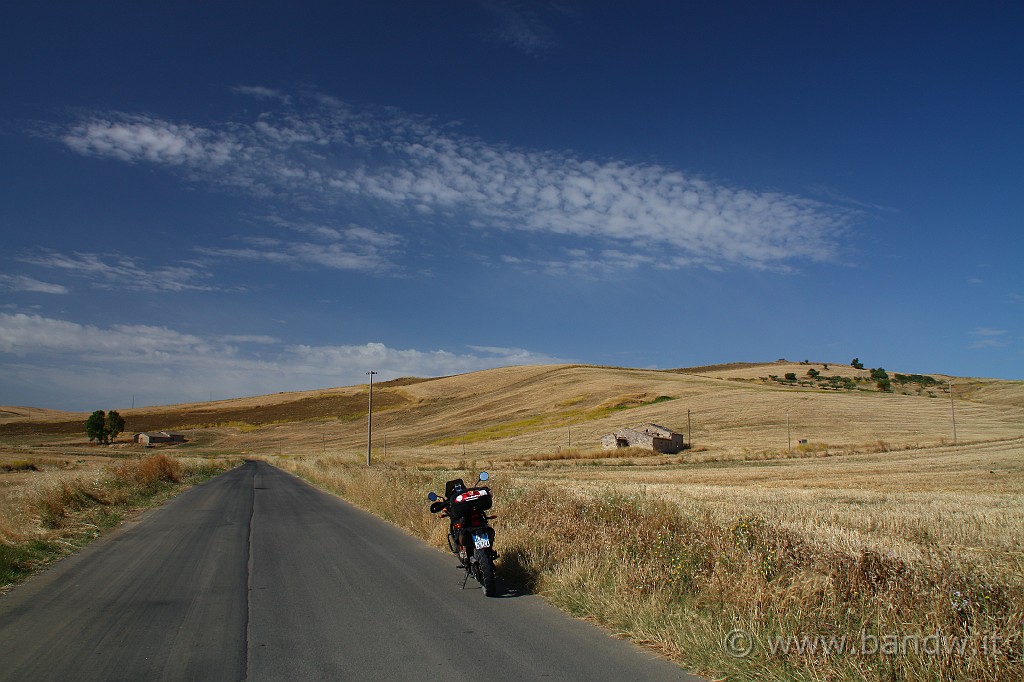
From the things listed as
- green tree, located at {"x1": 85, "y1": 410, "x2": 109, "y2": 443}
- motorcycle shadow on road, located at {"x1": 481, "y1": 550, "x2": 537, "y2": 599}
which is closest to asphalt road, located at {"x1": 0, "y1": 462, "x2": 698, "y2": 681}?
motorcycle shadow on road, located at {"x1": 481, "y1": 550, "x2": 537, "y2": 599}

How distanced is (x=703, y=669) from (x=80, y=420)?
16616 cm

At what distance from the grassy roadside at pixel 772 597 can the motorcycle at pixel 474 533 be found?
28.9 inches

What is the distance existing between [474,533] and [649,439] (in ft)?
159

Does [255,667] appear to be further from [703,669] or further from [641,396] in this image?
[641,396]

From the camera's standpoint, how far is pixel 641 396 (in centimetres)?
8675

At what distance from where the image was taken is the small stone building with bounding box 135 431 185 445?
106494 mm

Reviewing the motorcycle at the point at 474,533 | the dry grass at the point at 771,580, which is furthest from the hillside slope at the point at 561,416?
the motorcycle at the point at 474,533

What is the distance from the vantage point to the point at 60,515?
15.3 meters

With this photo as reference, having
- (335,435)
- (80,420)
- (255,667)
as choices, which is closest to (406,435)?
(335,435)

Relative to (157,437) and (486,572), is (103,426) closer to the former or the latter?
(157,437)

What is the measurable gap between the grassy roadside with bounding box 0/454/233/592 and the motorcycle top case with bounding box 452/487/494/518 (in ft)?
19.3

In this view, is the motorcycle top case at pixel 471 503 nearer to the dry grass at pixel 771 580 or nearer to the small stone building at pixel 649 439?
the dry grass at pixel 771 580

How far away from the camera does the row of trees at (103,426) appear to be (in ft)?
384

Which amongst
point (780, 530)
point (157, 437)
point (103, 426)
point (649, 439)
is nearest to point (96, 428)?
point (103, 426)
